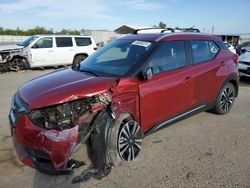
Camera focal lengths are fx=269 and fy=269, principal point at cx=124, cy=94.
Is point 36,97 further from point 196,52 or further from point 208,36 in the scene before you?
point 208,36

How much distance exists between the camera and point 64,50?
13.9 meters

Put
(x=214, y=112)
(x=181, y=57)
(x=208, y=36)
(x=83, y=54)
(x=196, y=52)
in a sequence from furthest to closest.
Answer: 1. (x=83, y=54)
2. (x=214, y=112)
3. (x=208, y=36)
4. (x=196, y=52)
5. (x=181, y=57)

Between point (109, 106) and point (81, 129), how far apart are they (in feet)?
1.50

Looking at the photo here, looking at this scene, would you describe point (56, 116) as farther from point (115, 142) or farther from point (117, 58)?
point (117, 58)

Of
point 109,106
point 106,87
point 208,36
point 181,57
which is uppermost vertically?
point 208,36

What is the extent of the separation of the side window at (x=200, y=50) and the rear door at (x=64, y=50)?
32.5 ft

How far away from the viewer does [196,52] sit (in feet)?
15.6

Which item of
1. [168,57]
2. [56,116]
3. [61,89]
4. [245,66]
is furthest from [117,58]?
[245,66]

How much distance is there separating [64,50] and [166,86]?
10731mm

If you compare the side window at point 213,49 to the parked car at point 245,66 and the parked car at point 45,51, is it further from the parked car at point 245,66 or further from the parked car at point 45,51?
the parked car at point 45,51

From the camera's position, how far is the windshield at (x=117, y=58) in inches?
153

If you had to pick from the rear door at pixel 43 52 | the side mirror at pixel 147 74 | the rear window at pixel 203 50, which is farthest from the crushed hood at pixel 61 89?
the rear door at pixel 43 52

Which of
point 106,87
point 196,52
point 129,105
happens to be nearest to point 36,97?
point 106,87

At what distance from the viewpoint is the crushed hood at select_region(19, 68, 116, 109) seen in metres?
3.08
